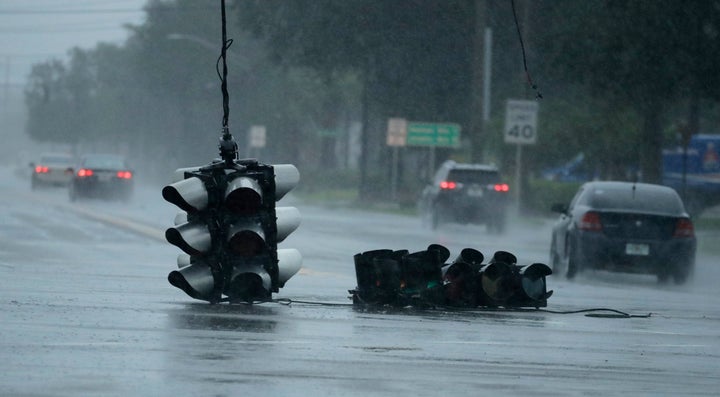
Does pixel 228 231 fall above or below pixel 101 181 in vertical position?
above

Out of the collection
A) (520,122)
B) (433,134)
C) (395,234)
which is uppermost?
(520,122)

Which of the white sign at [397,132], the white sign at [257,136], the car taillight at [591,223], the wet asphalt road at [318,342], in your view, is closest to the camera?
the wet asphalt road at [318,342]

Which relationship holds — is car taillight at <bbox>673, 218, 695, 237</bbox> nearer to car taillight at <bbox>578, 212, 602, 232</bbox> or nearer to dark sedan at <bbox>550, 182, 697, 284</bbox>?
dark sedan at <bbox>550, 182, 697, 284</bbox>

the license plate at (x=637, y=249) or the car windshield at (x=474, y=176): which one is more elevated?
the car windshield at (x=474, y=176)

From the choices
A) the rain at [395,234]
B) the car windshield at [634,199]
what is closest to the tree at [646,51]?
the rain at [395,234]

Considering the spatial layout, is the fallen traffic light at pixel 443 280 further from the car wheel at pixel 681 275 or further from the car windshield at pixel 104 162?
the car windshield at pixel 104 162

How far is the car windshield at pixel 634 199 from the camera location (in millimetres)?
24109

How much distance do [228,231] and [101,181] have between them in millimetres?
39268

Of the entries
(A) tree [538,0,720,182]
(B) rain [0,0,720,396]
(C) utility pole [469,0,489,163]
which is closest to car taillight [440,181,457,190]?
(B) rain [0,0,720,396]

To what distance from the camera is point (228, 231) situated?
1530 cm

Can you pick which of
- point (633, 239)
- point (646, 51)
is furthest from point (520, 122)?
point (633, 239)

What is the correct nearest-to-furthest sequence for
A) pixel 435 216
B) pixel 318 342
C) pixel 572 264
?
pixel 318 342 < pixel 572 264 < pixel 435 216

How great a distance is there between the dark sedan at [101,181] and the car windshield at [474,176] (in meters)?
16.4

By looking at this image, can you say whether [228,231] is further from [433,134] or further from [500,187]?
[433,134]
